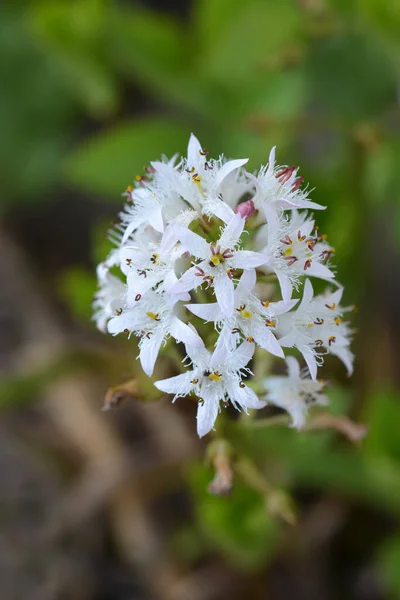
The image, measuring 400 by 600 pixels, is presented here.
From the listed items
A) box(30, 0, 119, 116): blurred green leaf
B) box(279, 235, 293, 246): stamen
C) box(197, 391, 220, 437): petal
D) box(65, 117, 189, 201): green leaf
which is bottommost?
box(197, 391, 220, 437): petal

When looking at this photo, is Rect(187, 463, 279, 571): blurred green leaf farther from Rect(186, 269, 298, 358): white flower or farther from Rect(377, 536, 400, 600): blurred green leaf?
Rect(186, 269, 298, 358): white flower

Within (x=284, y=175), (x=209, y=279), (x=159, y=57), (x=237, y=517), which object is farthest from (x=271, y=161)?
(x=159, y=57)

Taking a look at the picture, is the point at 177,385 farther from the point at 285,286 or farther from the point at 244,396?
the point at 285,286

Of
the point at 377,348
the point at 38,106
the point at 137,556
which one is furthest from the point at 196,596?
the point at 38,106

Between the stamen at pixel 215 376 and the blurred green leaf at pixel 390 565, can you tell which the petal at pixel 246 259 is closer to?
the stamen at pixel 215 376

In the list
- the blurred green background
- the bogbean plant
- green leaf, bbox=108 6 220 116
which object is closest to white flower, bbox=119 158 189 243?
the bogbean plant
